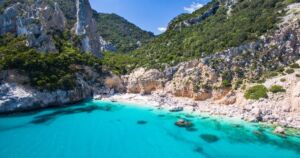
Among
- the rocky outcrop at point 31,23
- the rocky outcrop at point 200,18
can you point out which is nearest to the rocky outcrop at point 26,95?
the rocky outcrop at point 31,23

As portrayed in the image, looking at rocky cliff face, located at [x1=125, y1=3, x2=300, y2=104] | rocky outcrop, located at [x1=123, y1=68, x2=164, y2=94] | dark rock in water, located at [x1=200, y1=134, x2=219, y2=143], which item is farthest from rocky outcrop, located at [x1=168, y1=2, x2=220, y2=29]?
dark rock in water, located at [x1=200, y1=134, x2=219, y2=143]

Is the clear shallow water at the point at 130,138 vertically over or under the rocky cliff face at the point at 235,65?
under

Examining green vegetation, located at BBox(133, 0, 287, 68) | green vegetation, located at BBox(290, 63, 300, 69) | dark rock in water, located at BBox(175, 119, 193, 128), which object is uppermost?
green vegetation, located at BBox(133, 0, 287, 68)

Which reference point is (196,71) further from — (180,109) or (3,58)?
(3,58)

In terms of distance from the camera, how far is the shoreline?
37375 mm

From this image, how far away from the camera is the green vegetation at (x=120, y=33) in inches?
4560

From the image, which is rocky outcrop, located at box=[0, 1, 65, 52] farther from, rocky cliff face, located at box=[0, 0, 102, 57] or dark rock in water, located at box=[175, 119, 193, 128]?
dark rock in water, located at box=[175, 119, 193, 128]

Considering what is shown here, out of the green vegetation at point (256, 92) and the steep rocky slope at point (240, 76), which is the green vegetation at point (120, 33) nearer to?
the steep rocky slope at point (240, 76)

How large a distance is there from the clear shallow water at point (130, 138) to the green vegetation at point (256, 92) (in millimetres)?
7535

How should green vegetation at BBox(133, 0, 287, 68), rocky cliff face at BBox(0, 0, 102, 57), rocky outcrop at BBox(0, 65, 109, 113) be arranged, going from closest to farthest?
rocky outcrop at BBox(0, 65, 109, 113) < green vegetation at BBox(133, 0, 287, 68) < rocky cliff face at BBox(0, 0, 102, 57)

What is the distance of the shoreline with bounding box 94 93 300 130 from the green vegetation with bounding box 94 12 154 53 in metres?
58.4

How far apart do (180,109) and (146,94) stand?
14.1 m

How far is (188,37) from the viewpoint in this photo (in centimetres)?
6850

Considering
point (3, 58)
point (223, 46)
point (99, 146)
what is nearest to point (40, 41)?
point (3, 58)
